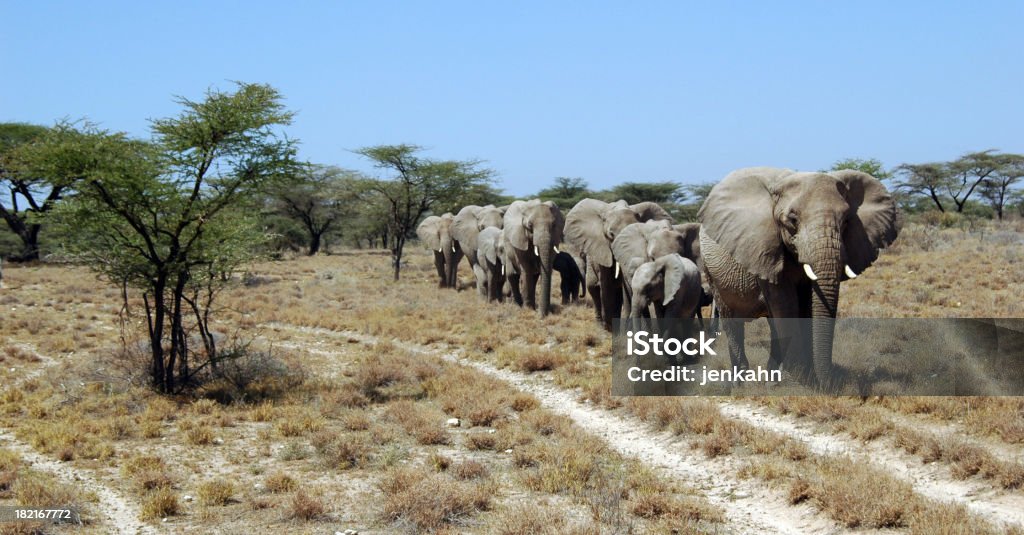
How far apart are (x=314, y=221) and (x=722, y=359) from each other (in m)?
46.6

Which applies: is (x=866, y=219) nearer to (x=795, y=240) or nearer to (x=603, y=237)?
(x=795, y=240)

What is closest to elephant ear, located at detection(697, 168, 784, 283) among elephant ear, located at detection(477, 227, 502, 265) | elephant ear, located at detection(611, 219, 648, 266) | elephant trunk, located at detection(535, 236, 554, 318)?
elephant ear, located at detection(611, 219, 648, 266)

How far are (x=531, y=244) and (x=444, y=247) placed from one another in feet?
31.2

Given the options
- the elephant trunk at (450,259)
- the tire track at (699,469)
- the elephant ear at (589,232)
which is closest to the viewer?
the tire track at (699,469)

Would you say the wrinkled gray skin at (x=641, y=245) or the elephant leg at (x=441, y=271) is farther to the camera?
the elephant leg at (x=441, y=271)

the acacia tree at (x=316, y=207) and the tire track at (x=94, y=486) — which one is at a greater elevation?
the acacia tree at (x=316, y=207)

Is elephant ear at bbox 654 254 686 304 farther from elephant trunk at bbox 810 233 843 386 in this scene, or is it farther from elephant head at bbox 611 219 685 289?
elephant trunk at bbox 810 233 843 386

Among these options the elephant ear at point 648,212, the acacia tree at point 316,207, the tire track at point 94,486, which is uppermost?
the acacia tree at point 316,207

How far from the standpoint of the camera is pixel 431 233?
29.1 m

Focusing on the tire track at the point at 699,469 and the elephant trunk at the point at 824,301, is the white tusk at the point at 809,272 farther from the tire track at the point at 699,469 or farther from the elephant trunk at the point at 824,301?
the tire track at the point at 699,469

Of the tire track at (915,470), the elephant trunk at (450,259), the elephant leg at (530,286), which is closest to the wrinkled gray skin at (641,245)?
the tire track at (915,470)

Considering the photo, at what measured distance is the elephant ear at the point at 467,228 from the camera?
1015 inches

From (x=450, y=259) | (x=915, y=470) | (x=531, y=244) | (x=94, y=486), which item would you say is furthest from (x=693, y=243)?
(x=450, y=259)

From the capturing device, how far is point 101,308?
68.5 ft
